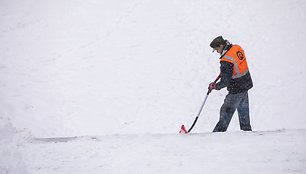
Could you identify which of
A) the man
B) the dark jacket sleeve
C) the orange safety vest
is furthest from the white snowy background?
the orange safety vest

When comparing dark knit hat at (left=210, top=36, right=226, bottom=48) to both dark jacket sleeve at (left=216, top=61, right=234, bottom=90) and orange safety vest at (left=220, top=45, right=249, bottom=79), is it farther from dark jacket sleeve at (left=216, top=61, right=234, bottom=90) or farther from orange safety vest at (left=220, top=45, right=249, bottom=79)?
dark jacket sleeve at (left=216, top=61, right=234, bottom=90)

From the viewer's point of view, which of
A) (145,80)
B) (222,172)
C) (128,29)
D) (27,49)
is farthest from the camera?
(128,29)

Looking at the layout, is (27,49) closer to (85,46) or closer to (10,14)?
(85,46)

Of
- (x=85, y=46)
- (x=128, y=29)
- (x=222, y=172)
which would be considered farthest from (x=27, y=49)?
(x=222, y=172)

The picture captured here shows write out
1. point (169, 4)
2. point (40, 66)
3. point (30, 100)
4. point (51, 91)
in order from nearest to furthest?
point (30, 100), point (51, 91), point (40, 66), point (169, 4)

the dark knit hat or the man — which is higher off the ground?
the dark knit hat

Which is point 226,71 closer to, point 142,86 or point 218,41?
point 218,41

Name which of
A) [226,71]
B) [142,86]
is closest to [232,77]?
[226,71]

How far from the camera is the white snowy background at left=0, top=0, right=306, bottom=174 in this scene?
2608 millimetres

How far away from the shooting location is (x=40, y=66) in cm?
862

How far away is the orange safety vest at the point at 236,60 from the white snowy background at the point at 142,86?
1.01 m

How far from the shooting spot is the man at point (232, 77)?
3723mm

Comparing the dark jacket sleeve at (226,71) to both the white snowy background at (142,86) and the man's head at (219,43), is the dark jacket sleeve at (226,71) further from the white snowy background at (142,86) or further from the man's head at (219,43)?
the white snowy background at (142,86)

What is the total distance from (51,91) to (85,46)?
3093mm
